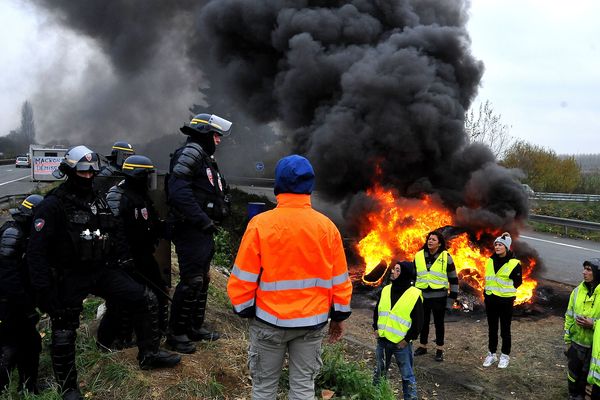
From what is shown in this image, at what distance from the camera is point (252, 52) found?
18.3 m

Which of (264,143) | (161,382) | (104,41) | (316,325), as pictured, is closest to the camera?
(316,325)

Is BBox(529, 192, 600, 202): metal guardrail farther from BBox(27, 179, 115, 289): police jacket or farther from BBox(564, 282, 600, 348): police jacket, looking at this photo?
BBox(27, 179, 115, 289): police jacket

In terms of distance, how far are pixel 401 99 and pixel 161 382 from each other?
11233mm

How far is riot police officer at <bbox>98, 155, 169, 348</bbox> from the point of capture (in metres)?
3.84

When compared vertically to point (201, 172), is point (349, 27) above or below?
above

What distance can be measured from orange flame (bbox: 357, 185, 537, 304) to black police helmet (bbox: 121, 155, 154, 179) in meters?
6.48

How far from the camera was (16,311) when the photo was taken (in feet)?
12.0

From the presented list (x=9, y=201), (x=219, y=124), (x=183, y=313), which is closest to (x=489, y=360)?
(x=183, y=313)

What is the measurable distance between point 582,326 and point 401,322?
170cm

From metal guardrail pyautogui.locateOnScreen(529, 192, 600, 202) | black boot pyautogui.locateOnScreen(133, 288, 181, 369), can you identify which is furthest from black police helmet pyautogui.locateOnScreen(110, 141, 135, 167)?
metal guardrail pyautogui.locateOnScreen(529, 192, 600, 202)

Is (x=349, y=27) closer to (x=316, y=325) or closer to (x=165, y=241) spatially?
(x=165, y=241)

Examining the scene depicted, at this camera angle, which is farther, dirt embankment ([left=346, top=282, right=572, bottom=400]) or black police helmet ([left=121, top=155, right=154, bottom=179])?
dirt embankment ([left=346, top=282, right=572, bottom=400])

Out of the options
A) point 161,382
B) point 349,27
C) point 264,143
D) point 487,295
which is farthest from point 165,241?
point 264,143

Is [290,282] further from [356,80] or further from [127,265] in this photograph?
[356,80]
